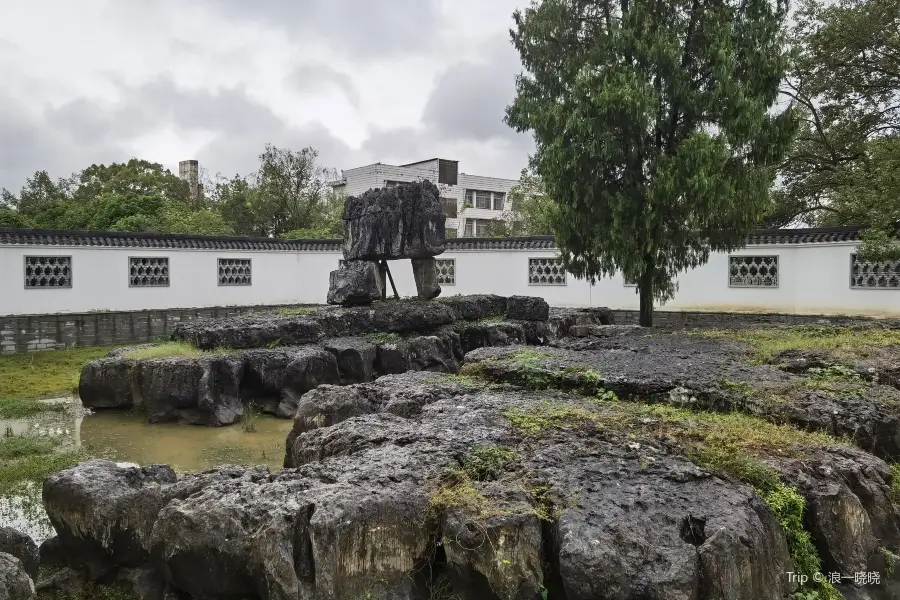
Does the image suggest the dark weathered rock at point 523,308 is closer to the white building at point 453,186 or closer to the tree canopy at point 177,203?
the tree canopy at point 177,203

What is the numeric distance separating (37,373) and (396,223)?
7582 mm

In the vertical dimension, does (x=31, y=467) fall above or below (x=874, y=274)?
below

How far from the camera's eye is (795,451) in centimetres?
459

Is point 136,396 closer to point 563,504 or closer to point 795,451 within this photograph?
point 563,504

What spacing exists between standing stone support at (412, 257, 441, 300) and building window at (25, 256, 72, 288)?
9.10m

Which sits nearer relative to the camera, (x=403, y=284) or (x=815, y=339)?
(x=815, y=339)

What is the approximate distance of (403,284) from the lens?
20625 millimetres

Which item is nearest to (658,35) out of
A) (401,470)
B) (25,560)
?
(401,470)

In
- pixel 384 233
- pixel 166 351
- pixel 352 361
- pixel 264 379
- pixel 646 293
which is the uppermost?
pixel 384 233

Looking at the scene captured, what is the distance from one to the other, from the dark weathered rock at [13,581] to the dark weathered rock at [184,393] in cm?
545

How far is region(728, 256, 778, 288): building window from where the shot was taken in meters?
15.7

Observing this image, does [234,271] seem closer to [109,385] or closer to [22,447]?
[109,385]

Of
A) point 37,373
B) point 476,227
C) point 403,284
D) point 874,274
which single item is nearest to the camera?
point 37,373

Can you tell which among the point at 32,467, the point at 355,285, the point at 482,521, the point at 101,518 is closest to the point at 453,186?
the point at 355,285
